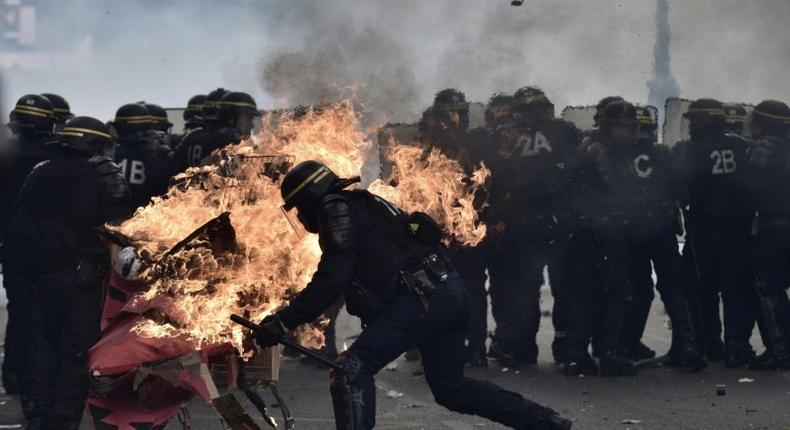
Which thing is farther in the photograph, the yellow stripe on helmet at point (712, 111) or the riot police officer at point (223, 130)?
the yellow stripe on helmet at point (712, 111)

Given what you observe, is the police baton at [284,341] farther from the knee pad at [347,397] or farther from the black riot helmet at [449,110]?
the black riot helmet at [449,110]

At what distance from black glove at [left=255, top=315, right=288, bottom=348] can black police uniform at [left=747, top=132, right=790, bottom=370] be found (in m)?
5.70

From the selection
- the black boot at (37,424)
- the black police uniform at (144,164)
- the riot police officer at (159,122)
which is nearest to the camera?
the black boot at (37,424)

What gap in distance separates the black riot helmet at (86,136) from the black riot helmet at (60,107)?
7.10 ft

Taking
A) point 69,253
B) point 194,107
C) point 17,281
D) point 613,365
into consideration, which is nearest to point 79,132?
point 69,253

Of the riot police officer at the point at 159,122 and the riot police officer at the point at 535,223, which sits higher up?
the riot police officer at the point at 159,122

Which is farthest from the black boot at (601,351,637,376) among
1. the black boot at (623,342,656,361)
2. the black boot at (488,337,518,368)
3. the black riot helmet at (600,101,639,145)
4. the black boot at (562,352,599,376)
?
the black riot helmet at (600,101,639,145)

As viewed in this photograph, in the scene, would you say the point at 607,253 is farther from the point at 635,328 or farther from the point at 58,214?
the point at 58,214

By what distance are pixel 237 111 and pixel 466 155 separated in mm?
1945

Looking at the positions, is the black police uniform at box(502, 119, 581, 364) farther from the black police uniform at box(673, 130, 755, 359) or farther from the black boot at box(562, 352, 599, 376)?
the black police uniform at box(673, 130, 755, 359)

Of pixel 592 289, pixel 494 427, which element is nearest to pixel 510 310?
pixel 592 289

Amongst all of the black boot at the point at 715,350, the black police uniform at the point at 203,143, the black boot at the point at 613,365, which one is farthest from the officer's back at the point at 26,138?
the black boot at the point at 715,350

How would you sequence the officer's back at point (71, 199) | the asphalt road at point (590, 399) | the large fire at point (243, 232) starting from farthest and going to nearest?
the asphalt road at point (590, 399), the officer's back at point (71, 199), the large fire at point (243, 232)

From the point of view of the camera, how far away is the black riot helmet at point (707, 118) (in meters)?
10.8
